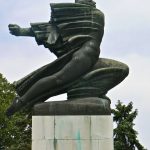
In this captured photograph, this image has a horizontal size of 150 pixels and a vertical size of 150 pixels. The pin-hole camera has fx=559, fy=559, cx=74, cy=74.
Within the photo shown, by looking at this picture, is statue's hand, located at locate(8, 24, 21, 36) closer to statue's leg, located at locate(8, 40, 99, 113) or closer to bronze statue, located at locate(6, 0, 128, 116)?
bronze statue, located at locate(6, 0, 128, 116)

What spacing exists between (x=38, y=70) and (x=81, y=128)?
197 centimetres

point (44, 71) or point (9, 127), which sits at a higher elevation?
point (9, 127)

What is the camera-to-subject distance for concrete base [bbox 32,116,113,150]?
1334 cm

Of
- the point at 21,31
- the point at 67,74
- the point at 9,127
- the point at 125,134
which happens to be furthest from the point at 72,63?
the point at 9,127

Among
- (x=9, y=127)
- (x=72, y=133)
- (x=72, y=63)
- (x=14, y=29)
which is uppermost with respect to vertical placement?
(x=14, y=29)

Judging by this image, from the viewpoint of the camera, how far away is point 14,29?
584 inches

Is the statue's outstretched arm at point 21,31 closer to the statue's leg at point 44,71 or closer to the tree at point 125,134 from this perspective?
the statue's leg at point 44,71

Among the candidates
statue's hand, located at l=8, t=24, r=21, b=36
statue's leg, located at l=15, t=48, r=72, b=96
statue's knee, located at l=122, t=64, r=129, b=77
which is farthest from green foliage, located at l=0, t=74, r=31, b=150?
statue's knee, located at l=122, t=64, r=129, b=77

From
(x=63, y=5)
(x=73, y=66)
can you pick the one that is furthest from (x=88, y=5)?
(x=73, y=66)

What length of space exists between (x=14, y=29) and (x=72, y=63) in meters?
1.98

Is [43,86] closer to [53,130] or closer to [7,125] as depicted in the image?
[53,130]

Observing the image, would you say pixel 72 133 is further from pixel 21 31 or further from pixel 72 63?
pixel 21 31

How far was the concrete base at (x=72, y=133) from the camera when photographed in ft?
43.8

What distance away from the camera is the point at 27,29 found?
14.8 metres
